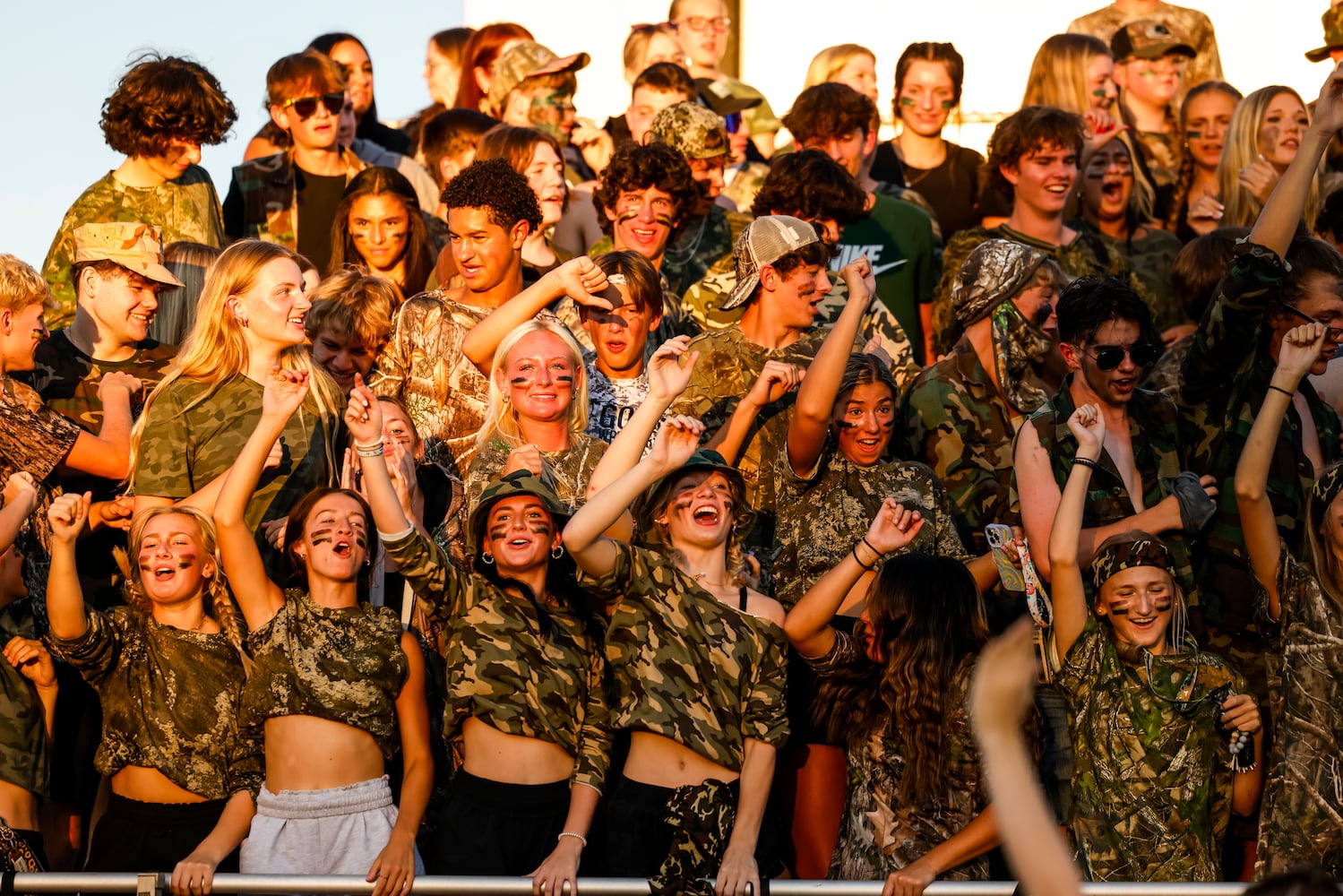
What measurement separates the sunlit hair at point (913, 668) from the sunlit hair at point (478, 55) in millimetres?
5340

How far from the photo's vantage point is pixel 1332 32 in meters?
8.62

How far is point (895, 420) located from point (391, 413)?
70.3 inches

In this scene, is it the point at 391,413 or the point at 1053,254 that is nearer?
the point at 391,413

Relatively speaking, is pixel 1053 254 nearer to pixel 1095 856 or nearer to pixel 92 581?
pixel 1095 856

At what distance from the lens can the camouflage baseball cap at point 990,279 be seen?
21.5ft

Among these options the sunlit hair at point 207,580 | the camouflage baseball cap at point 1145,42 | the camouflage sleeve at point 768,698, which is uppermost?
the camouflage baseball cap at point 1145,42

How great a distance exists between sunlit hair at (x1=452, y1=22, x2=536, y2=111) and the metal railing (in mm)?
5933

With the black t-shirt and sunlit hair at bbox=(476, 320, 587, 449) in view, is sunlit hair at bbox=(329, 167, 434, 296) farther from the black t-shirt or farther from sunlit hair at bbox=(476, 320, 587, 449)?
sunlit hair at bbox=(476, 320, 587, 449)

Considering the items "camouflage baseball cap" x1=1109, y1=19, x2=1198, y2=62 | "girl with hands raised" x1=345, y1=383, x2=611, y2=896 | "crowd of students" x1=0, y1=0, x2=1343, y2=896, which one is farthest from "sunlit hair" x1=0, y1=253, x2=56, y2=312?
"camouflage baseball cap" x1=1109, y1=19, x2=1198, y2=62

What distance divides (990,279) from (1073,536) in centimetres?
157

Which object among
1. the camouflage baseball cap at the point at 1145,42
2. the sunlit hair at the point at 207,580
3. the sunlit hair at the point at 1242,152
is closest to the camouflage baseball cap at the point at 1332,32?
the sunlit hair at the point at 1242,152

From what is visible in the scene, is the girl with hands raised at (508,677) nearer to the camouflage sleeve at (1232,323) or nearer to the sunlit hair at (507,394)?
the sunlit hair at (507,394)

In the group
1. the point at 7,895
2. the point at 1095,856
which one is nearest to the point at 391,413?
the point at 7,895

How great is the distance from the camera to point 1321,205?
751 cm
